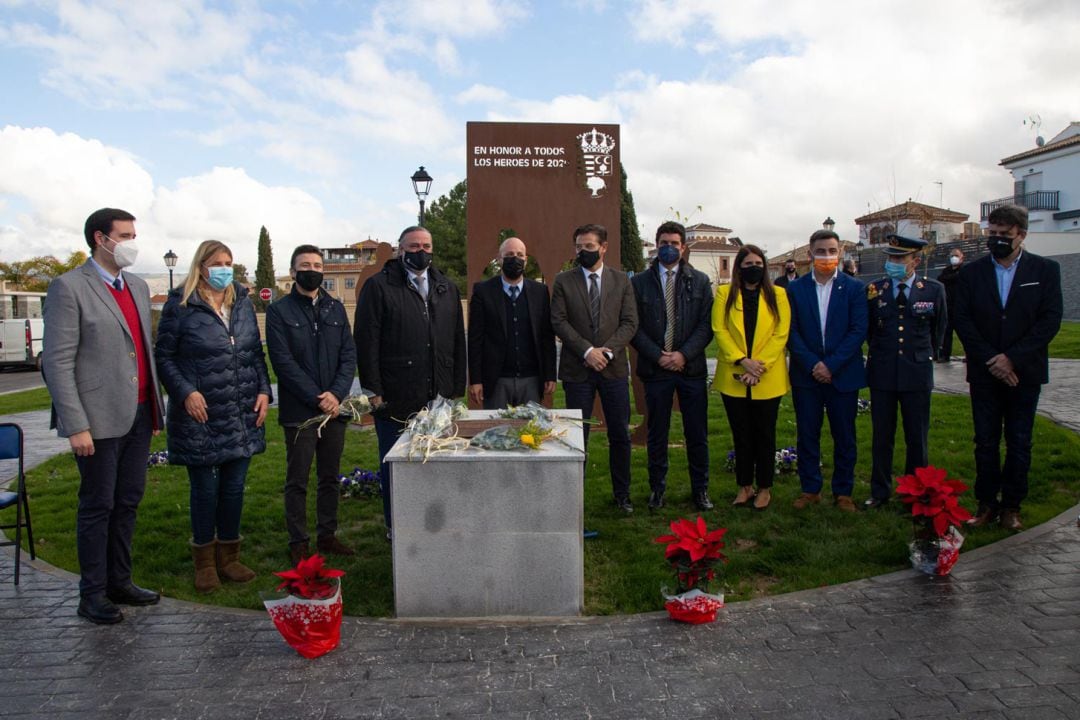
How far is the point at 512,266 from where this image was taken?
6121 millimetres

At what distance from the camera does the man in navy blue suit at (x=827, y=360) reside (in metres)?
6.23

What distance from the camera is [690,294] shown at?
6461mm

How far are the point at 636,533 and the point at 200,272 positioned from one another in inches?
135

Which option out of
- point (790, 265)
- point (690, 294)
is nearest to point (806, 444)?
point (690, 294)

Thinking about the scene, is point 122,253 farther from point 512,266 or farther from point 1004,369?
point 1004,369

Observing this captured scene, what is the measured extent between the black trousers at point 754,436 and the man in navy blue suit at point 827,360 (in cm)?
22

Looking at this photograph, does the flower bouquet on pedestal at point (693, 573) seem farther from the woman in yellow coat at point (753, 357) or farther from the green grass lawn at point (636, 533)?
the woman in yellow coat at point (753, 357)

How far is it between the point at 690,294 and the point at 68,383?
14.2 feet

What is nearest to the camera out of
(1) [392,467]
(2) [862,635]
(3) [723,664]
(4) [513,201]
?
(3) [723,664]

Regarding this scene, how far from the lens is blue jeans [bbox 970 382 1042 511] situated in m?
5.61

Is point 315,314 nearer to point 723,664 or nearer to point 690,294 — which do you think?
point 690,294

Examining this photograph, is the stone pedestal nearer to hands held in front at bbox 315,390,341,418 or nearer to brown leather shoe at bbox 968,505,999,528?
hands held in front at bbox 315,390,341,418

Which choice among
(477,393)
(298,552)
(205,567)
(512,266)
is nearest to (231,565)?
(205,567)

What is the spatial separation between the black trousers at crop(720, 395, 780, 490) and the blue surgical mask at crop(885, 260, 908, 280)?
1.30m
